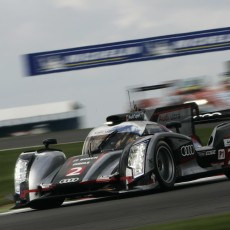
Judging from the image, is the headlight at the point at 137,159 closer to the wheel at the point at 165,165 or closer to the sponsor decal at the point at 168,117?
the wheel at the point at 165,165

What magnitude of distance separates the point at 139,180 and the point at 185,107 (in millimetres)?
2521

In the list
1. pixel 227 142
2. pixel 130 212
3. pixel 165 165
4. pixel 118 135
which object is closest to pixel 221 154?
pixel 227 142

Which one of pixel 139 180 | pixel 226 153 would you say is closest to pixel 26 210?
pixel 139 180

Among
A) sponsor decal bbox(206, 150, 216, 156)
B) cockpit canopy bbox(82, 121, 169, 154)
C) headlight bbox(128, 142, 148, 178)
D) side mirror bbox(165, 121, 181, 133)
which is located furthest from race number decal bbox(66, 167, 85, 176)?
sponsor decal bbox(206, 150, 216, 156)

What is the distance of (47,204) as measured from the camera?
11.0m

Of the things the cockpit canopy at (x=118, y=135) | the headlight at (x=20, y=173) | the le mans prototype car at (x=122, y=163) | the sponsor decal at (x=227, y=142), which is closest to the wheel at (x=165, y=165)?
the le mans prototype car at (x=122, y=163)

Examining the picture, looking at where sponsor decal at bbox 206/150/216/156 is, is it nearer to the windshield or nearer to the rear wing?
the rear wing

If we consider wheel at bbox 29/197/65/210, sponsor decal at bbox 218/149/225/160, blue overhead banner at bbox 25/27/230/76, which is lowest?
wheel at bbox 29/197/65/210

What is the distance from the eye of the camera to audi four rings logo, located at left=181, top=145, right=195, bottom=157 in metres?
11.5

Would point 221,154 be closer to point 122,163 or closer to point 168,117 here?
point 168,117

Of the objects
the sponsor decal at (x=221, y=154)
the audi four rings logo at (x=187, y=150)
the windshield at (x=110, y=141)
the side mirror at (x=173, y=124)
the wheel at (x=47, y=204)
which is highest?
the side mirror at (x=173, y=124)

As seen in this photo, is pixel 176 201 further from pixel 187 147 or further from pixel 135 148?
pixel 187 147

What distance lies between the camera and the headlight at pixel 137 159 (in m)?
10.5

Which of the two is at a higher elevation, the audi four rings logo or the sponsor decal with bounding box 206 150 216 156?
the audi four rings logo
